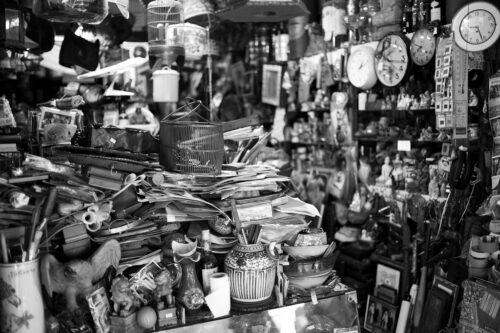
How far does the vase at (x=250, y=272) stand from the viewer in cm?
168

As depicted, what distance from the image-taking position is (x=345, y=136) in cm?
431

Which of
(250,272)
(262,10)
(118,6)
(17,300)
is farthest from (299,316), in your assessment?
(118,6)

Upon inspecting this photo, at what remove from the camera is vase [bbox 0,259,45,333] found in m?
1.36

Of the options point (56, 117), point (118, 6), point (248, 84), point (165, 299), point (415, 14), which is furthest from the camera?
point (248, 84)

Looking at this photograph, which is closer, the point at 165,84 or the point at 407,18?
the point at 407,18

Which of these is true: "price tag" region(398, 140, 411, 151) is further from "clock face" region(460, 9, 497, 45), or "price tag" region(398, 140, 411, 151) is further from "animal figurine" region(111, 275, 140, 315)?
"animal figurine" region(111, 275, 140, 315)

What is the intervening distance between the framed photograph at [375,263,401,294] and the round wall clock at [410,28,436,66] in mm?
1600

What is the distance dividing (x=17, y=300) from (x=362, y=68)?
10.8 feet

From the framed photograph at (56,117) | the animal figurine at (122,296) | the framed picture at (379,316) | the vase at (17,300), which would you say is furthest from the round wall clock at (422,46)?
the vase at (17,300)

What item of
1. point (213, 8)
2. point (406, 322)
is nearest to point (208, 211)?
point (213, 8)

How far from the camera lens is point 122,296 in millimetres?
1519

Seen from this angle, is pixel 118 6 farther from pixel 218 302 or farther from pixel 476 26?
pixel 476 26

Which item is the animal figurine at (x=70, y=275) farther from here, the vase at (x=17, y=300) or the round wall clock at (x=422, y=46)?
the round wall clock at (x=422, y=46)

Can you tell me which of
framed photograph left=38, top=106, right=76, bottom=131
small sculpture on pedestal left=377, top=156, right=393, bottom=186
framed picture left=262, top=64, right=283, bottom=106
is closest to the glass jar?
framed photograph left=38, top=106, right=76, bottom=131
